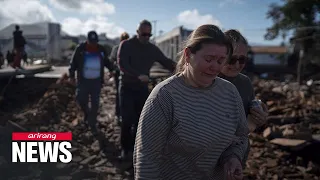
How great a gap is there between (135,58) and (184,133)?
3.47 meters

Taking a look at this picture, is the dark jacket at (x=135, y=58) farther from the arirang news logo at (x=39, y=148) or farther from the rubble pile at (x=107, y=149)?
the arirang news logo at (x=39, y=148)

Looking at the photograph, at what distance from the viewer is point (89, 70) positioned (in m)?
6.72

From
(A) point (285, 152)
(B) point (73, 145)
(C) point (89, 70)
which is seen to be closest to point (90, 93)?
(C) point (89, 70)

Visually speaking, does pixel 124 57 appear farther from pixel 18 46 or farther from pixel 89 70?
pixel 18 46

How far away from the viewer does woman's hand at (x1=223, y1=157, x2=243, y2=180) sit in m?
1.94

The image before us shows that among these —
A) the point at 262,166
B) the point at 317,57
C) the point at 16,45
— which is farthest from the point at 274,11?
the point at 262,166

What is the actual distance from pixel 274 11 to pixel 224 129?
1586 inches

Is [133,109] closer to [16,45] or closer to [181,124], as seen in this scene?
[181,124]

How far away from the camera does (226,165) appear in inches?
77.5

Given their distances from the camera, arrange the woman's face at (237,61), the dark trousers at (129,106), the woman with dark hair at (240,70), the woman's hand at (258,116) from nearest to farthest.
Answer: the woman's hand at (258,116) → the woman with dark hair at (240,70) → the woman's face at (237,61) → the dark trousers at (129,106)

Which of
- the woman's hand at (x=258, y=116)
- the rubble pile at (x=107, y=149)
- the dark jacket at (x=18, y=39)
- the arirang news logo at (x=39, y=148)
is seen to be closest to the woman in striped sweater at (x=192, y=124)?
the woman's hand at (x=258, y=116)

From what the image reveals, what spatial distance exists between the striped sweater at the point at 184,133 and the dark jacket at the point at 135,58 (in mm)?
3130

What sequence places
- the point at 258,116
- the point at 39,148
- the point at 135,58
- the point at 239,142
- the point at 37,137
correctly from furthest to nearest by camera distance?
the point at 37,137 < the point at 39,148 < the point at 135,58 < the point at 258,116 < the point at 239,142

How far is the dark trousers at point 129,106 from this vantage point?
208 inches
